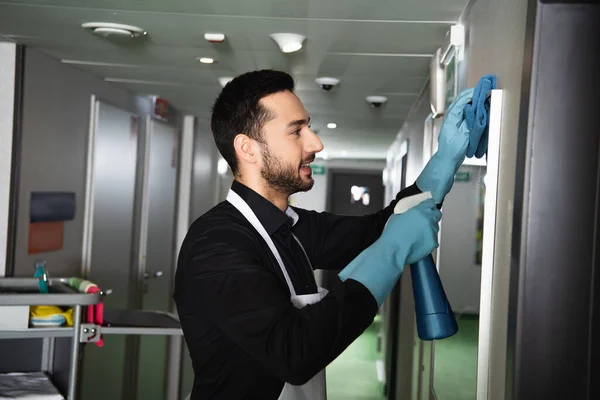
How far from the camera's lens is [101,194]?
4.20 metres

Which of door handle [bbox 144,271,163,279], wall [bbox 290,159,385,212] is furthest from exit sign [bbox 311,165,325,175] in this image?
door handle [bbox 144,271,163,279]

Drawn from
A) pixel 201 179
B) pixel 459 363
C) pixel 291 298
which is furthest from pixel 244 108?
pixel 201 179

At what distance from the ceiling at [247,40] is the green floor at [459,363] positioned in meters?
1.04

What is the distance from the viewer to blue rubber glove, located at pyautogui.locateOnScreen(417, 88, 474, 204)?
164cm

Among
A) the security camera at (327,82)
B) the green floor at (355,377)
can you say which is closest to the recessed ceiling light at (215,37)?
the security camera at (327,82)

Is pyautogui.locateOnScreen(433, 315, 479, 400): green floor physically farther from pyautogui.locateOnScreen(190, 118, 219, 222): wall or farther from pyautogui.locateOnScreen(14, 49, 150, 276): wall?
pyautogui.locateOnScreen(190, 118, 219, 222): wall

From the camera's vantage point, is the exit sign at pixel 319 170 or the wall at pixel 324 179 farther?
the exit sign at pixel 319 170

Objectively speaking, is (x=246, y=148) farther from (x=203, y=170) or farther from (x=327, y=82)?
(x=203, y=170)

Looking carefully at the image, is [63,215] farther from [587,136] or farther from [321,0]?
[587,136]

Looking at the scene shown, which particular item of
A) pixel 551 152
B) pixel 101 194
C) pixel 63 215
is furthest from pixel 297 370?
pixel 101 194

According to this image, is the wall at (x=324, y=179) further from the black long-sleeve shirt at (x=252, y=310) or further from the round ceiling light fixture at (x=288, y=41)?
the black long-sleeve shirt at (x=252, y=310)

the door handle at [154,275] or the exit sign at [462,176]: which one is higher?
the exit sign at [462,176]

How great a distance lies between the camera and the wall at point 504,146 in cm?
134

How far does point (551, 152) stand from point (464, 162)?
0.61m
